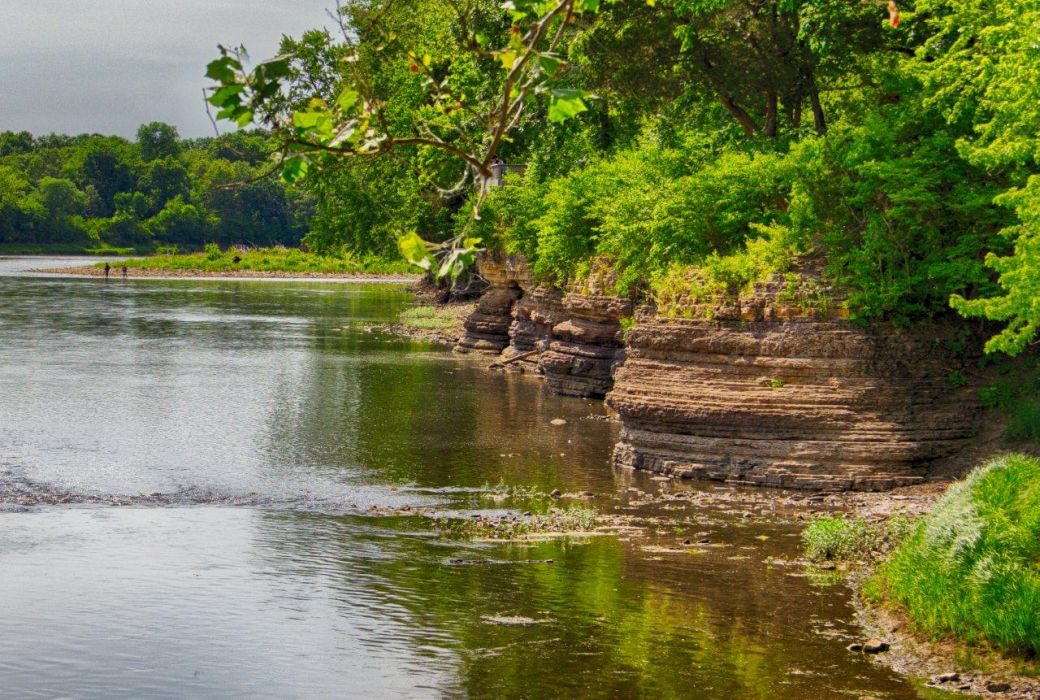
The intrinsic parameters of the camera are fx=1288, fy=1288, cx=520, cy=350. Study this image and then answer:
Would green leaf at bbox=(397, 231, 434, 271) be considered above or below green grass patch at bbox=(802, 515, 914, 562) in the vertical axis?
above

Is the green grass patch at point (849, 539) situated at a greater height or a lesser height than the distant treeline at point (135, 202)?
lesser

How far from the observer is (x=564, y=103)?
6.32 meters

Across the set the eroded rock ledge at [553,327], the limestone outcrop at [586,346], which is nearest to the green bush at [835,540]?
the limestone outcrop at [586,346]

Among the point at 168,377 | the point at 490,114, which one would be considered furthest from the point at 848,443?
the point at 168,377

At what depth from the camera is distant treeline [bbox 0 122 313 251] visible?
16162 centimetres

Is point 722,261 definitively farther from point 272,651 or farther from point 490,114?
point 490,114

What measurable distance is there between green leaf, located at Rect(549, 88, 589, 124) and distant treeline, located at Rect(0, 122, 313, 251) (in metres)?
154

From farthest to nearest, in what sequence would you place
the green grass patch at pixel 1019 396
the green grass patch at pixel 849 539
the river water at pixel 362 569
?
A: the green grass patch at pixel 1019 396, the green grass patch at pixel 849 539, the river water at pixel 362 569

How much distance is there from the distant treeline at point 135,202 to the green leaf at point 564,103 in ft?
507

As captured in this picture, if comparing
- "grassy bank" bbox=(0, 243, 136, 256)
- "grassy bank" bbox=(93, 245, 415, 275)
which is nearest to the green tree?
"grassy bank" bbox=(0, 243, 136, 256)

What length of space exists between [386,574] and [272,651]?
310 cm

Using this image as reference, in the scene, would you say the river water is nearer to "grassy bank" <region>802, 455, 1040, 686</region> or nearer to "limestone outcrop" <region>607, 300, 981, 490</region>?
"grassy bank" <region>802, 455, 1040, 686</region>

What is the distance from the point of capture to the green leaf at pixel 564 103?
6.20 m

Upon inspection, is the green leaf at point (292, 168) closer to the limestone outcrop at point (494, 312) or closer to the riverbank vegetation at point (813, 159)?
the riverbank vegetation at point (813, 159)
